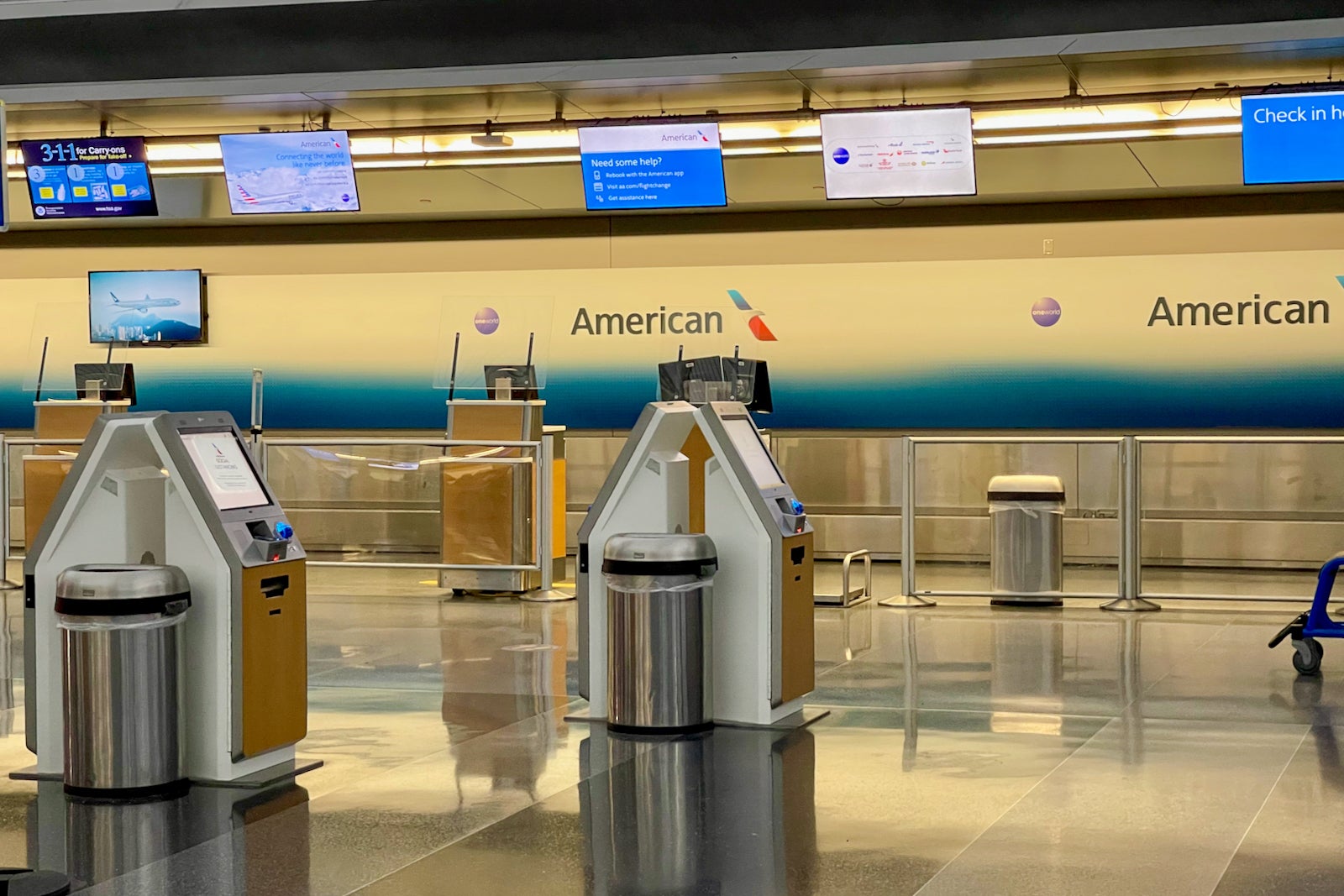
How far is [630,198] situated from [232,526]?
18.8 feet

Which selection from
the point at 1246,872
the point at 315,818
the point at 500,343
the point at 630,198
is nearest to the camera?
the point at 1246,872

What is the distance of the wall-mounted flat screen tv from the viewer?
1505cm

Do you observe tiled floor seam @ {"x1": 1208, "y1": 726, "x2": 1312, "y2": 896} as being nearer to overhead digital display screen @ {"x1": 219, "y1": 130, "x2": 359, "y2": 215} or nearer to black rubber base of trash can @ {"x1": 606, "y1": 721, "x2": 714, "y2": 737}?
black rubber base of trash can @ {"x1": 606, "y1": 721, "x2": 714, "y2": 737}

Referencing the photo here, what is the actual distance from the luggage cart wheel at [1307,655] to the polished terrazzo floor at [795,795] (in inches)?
4.2

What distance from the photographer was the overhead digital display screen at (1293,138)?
9.38 m

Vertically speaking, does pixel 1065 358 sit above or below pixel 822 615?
above

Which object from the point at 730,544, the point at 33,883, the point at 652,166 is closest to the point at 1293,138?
the point at 652,166

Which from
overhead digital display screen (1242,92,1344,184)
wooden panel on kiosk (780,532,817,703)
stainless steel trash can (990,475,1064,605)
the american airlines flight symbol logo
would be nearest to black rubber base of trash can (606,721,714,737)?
wooden panel on kiosk (780,532,817,703)

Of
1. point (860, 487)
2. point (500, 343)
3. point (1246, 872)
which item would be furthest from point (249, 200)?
point (1246, 872)

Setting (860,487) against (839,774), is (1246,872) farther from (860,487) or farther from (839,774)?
(860,487)

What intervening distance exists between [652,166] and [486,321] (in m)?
2.58

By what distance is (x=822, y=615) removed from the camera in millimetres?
10789

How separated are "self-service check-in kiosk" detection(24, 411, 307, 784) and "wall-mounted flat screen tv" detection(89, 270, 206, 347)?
9.69 m

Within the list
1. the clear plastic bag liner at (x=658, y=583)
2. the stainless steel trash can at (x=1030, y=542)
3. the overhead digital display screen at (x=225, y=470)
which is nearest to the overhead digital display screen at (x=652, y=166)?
the stainless steel trash can at (x=1030, y=542)
